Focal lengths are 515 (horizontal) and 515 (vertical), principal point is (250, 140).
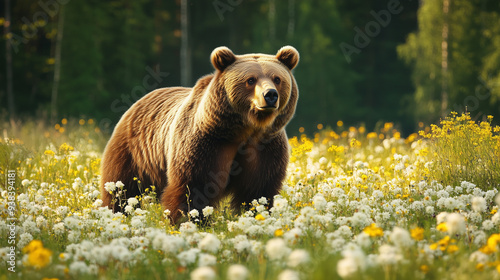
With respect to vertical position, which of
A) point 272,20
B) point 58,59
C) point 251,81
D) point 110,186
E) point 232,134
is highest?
point 272,20

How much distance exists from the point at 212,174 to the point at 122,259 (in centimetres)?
206

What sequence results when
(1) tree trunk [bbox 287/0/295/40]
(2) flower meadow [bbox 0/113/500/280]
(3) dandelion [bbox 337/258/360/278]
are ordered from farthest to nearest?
1. (1) tree trunk [bbox 287/0/295/40]
2. (2) flower meadow [bbox 0/113/500/280]
3. (3) dandelion [bbox 337/258/360/278]

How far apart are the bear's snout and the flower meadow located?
2.99ft

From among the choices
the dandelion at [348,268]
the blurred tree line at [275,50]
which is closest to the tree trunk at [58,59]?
the blurred tree line at [275,50]

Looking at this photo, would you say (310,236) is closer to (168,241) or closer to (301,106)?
(168,241)

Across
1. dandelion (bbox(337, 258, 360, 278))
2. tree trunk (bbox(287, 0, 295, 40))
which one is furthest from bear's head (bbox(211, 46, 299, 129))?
tree trunk (bbox(287, 0, 295, 40))

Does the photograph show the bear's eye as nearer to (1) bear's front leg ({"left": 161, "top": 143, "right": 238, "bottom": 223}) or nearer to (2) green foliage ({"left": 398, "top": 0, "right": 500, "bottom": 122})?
(1) bear's front leg ({"left": 161, "top": 143, "right": 238, "bottom": 223})

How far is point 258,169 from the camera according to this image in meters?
5.19

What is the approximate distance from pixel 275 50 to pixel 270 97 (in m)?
20.7

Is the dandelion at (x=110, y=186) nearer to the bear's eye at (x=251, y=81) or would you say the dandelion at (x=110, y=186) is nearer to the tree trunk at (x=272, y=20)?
the bear's eye at (x=251, y=81)

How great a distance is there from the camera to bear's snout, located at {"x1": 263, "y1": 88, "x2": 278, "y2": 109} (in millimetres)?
4539

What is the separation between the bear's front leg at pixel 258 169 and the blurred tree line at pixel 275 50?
14572 millimetres

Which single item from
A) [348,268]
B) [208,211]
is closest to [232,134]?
[208,211]

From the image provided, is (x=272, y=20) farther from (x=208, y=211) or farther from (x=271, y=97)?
(x=208, y=211)
